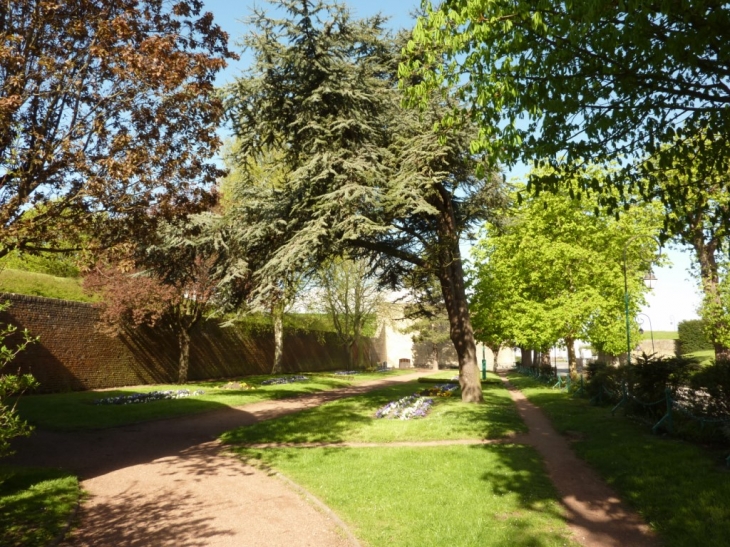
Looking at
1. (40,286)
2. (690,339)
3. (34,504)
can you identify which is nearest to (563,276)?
(34,504)

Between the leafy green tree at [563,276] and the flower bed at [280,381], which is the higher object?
the leafy green tree at [563,276]

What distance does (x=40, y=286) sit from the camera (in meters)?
21.9

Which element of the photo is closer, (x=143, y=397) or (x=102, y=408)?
(x=102, y=408)

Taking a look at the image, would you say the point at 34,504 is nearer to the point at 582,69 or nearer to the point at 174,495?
the point at 174,495

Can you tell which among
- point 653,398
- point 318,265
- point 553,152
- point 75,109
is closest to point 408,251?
point 318,265

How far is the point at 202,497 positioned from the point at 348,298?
37113 millimetres

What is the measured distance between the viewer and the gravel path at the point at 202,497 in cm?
617

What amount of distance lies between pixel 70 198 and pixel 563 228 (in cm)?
2323

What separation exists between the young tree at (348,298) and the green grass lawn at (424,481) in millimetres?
26139

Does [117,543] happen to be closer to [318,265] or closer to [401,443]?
[401,443]

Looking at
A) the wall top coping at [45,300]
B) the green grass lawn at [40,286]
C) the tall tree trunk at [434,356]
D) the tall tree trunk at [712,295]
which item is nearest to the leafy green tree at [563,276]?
the tall tree trunk at [712,295]

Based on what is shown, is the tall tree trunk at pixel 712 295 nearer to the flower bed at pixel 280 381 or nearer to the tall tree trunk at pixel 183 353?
the flower bed at pixel 280 381

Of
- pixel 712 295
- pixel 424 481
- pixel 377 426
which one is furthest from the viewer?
pixel 712 295

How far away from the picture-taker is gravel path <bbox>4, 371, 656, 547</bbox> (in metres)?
6.17
